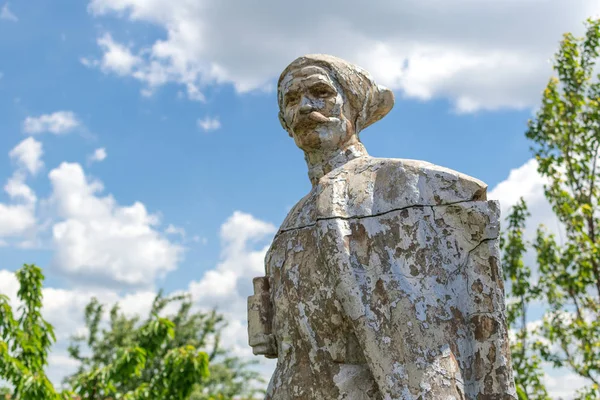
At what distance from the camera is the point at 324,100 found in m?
3.85

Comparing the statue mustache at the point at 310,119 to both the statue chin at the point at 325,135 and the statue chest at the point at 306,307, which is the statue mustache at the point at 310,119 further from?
the statue chest at the point at 306,307

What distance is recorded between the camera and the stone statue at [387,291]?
306 centimetres

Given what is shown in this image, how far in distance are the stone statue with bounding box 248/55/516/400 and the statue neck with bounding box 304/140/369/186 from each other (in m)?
0.09

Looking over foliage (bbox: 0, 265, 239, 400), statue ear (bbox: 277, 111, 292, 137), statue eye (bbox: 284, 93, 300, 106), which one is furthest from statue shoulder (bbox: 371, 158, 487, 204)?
foliage (bbox: 0, 265, 239, 400)

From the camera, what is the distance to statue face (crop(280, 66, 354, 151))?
382 cm

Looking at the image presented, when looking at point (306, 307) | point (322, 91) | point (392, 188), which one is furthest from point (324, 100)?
point (306, 307)

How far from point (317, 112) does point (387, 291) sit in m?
1.11

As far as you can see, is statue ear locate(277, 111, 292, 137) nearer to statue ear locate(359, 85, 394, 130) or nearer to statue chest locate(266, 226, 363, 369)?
statue ear locate(359, 85, 394, 130)

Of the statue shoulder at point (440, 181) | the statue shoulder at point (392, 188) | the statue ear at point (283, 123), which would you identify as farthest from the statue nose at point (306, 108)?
the statue shoulder at point (440, 181)

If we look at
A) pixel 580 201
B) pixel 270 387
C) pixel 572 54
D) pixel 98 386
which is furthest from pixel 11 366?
pixel 572 54

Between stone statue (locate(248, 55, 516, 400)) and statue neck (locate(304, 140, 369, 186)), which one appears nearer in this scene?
stone statue (locate(248, 55, 516, 400))

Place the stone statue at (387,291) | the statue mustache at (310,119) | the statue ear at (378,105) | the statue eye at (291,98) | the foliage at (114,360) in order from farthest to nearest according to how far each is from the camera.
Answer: the foliage at (114,360) < the statue ear at (378,105) < the statue eye at (291,98) < the statue mustache at (310,119) < the stone statue at (387,291)

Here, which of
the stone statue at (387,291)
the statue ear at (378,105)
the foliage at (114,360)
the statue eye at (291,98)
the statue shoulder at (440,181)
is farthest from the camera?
the foliage at (114,360)

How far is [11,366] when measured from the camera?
962cm
